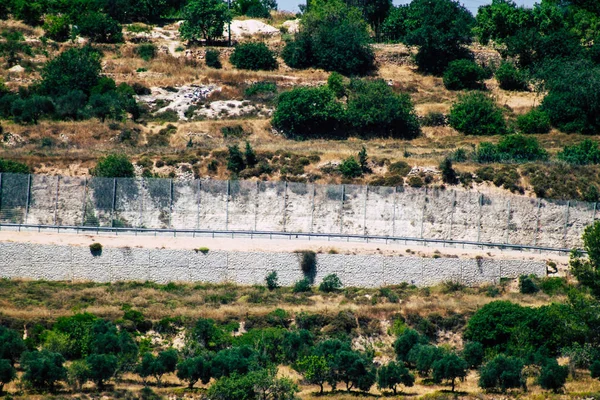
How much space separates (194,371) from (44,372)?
7973mm

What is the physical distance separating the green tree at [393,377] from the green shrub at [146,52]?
6295cm

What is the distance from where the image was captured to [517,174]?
339 ft

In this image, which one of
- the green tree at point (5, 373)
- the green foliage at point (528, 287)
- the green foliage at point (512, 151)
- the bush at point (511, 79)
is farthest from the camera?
the bush at point (511, 79)

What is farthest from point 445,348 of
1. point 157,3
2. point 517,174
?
point 157,3

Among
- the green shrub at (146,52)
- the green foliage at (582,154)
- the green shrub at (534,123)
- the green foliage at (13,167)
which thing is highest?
the green shrub at (146,52)

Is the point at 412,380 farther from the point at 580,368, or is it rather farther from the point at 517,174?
the point at 517,174

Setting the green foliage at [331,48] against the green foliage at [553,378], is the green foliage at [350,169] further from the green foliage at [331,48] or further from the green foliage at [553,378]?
the green foliage at [553,378]

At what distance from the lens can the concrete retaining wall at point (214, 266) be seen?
91.4 metres

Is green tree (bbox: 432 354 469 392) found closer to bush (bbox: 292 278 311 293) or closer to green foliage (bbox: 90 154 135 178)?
bush (bbox: 292 278 311 293)

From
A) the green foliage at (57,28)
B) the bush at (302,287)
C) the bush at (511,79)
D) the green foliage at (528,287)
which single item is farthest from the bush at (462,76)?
the bush at (302,287)

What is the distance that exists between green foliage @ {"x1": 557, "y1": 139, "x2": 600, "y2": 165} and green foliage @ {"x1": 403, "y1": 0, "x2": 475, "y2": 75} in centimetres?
2607

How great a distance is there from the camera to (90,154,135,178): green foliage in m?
99.1

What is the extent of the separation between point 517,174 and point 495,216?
22.1ft

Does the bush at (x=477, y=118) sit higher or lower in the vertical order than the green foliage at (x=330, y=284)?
higher
